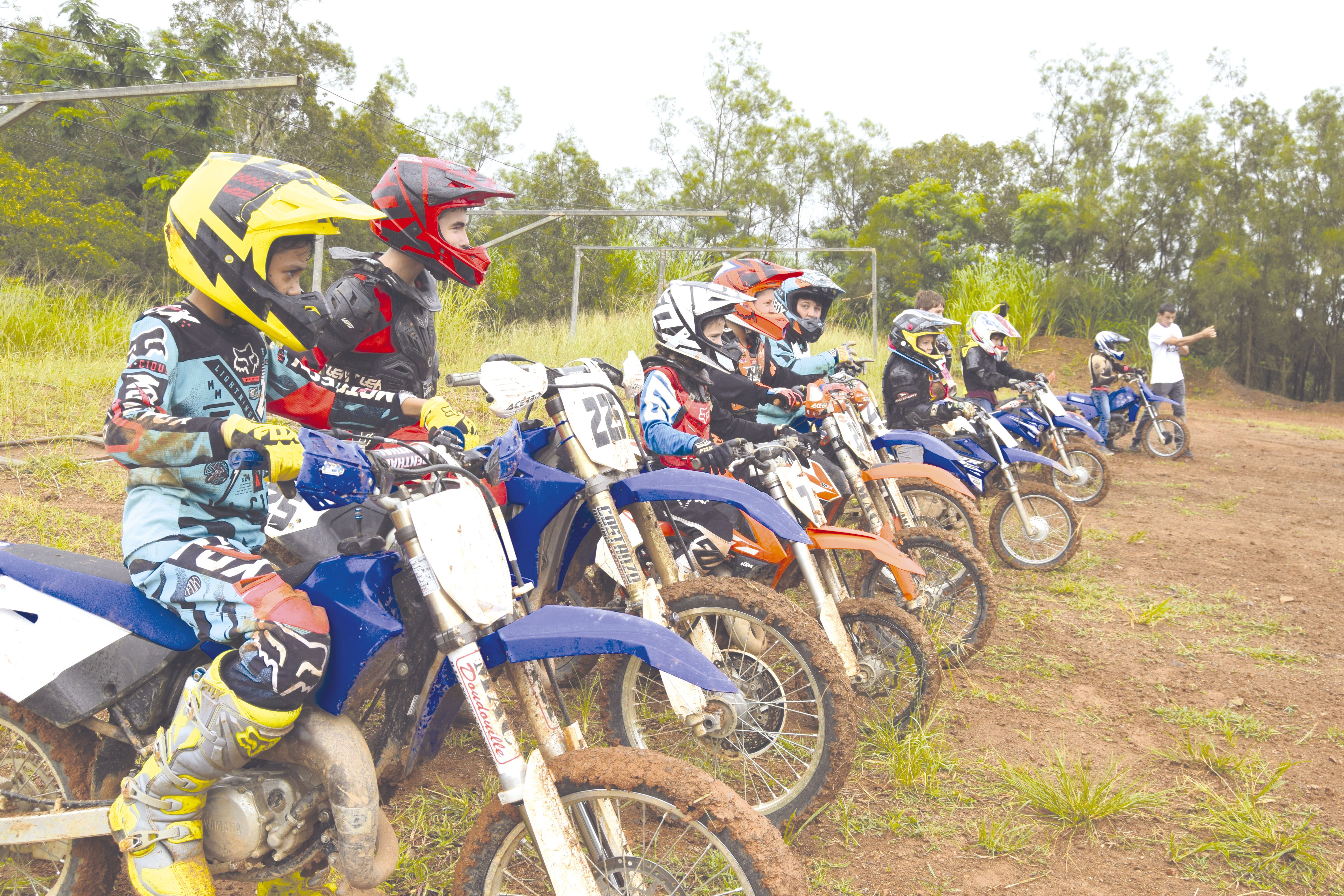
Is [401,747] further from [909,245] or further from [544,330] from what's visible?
[909,245]

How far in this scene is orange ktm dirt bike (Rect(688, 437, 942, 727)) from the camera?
3.39 m

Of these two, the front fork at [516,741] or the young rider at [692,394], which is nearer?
the front fork at [516,741]

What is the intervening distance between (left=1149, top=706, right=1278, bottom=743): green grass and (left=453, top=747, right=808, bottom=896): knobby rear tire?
277cm

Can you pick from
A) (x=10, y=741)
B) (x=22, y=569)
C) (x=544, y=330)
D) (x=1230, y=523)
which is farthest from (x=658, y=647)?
(x=544, y=330)

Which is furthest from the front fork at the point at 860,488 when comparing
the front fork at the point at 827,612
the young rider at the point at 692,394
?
the front fork at the point at 827,612

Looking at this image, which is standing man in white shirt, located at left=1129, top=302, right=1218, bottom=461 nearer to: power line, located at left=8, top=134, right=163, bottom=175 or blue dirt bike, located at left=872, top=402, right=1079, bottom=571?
blue dirt bike, located at left=872, top=402, right=1079, bottom=571

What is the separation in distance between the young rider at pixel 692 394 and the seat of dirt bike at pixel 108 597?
194cm

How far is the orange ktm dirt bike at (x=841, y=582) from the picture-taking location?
3.39 m

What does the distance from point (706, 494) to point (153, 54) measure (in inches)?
765

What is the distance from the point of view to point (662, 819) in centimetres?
200

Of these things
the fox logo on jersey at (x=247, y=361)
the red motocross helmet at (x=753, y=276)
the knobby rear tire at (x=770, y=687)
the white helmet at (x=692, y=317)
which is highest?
the red motocross helmet at (x=753, y=276)

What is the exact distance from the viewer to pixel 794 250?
13.1 m

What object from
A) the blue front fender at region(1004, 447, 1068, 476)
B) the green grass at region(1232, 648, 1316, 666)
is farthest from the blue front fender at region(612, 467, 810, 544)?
the blue front fender at region(1004, 447, 1068, 476)

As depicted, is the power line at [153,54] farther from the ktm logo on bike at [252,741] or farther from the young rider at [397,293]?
the ktm logo on bike at [252,741]
